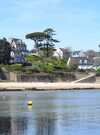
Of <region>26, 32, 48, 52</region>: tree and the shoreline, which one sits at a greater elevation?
<region>26, 32, 48, 52</region>: tree

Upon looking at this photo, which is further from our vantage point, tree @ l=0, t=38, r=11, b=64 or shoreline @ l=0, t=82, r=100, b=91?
tree @ l=0, t=38, r=11, b=64

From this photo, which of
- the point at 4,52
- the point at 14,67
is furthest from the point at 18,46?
the point at 14,67

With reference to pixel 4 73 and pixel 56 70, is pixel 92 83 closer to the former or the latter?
pixel 56 70

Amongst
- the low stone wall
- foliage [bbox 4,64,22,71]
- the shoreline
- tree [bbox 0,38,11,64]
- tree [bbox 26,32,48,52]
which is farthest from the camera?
tree [bbox 26,32,48,52]

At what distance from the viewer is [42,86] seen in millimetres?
112500

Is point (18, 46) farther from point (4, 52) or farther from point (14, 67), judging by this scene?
point (14, 67)

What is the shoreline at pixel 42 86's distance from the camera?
109m

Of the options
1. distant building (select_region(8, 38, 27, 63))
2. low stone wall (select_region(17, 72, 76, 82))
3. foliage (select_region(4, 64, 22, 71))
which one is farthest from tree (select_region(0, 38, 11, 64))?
distant building (select_region(8, 38, 27, 63))

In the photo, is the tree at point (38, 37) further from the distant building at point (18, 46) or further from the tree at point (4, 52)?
the tree at point (4, 52)

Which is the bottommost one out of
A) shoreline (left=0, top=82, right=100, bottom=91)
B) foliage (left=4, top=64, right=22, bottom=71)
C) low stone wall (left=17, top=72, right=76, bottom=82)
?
A: shoreline (left=0, top=82, right=100, bottom=91)

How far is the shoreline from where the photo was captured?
108938mm

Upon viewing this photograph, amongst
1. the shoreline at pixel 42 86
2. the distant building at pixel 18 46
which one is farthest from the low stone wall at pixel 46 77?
the distant building at pixel 18 46

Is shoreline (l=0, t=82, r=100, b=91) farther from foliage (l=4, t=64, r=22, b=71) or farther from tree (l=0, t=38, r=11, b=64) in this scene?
tree (l=0, t=38, r=11, b=64)

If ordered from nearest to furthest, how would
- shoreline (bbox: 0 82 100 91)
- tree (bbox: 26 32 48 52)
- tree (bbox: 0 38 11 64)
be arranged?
shoreline (bbox: 0 82 100 91) < tree (bbox: 0 38 11 64) < tree (bbox: 26 32 48 52)
